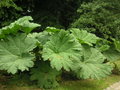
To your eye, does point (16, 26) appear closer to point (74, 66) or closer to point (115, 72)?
point (74, 66)

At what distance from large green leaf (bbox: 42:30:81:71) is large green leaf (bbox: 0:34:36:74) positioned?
30 centimetres

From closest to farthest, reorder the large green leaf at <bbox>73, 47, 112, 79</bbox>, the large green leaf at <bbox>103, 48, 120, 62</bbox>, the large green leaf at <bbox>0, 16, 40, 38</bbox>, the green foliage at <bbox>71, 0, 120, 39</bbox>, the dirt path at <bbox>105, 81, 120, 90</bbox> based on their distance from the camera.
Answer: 1. the large green leaf at <bbox>0, 16, 40, 38</bbox>
2. the large green leaf at <bbox>73, 47, 112, 79</bbox>
3. the dirt path at <bbox>105, 81, 120, 90</bbox>
4. the large green leaf at <bbox>103, 48, 120, 62</bbox>
5. the green foliage at <bbox>71, 0, 120, 39</bbox>

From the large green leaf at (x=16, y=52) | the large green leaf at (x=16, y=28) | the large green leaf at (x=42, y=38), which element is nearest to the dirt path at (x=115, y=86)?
the large green leaf at (x=42, y=38)

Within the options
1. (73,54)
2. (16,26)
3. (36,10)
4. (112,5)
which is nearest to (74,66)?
(73,54)

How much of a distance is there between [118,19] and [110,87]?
3.10 m

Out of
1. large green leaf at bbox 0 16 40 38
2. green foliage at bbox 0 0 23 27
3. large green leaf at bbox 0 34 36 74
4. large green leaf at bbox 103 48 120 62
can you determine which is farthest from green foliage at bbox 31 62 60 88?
green foliage at bbox 0 0 23 27

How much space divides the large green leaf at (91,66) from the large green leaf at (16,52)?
3.27 ft

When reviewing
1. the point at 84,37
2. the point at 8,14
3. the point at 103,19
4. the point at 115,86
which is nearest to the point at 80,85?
the point at 115,86

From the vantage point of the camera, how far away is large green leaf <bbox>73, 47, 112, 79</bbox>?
15.2 feet

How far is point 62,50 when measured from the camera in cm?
468

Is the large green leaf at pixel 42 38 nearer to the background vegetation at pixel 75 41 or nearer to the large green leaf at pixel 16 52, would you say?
the background vegetation at pixel 75 41

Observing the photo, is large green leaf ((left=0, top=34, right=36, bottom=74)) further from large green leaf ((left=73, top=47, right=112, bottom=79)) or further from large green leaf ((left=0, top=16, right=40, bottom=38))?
large green leaf ((left=73, top=47, right=112, bottom=79))

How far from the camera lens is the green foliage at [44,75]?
466 cm

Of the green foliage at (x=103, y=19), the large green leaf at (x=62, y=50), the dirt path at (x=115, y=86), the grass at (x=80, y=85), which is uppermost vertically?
the green foliage at (x=103, y=19)
